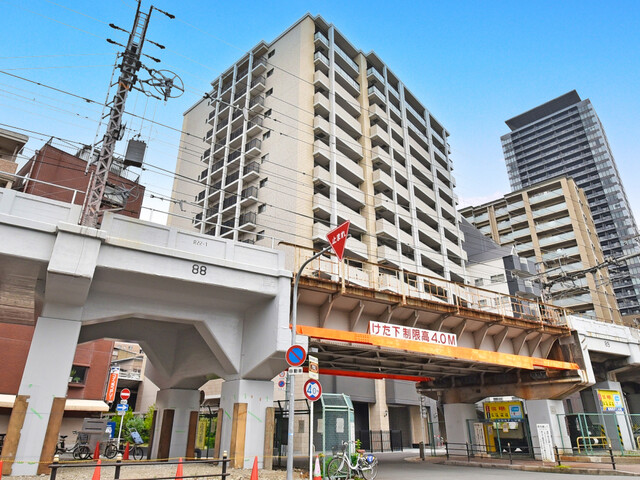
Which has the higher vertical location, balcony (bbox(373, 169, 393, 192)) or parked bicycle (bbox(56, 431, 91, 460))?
balcony (bbox(373, 169, 393, 192))

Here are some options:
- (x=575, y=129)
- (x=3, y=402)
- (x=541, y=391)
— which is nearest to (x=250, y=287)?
(x=541, y=391)

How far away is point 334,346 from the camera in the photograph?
1888 cm

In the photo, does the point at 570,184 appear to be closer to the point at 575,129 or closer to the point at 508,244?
the point at 508,244

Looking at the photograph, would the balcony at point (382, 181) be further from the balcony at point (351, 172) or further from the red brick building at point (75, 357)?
the red brick building at point (75, 357)

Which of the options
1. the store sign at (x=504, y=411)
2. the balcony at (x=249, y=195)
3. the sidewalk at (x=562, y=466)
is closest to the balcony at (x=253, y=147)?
the balcony at (x=249, y=195)

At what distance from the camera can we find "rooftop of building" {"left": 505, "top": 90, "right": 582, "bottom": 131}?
5031 inches

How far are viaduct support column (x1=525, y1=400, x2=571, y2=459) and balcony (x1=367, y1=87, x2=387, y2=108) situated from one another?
139 ft

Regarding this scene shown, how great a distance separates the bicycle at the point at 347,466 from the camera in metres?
14.0

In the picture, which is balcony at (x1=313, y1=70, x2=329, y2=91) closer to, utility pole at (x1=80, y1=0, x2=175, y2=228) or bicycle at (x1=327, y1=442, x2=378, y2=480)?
utility pole at (x1=80, y1=0, x2=175, y2=228)

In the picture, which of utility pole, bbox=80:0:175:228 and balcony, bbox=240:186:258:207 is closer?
utility pole, bbox=80:0:175:228

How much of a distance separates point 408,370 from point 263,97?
38621 millimetres

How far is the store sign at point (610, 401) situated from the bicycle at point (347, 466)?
806 inches

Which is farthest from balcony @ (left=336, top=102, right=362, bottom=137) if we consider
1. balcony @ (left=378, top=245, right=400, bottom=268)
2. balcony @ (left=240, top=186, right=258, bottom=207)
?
balcony @ (left=378, top=245, right=400, bottom=268)

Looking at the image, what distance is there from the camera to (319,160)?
46969 millimetres
